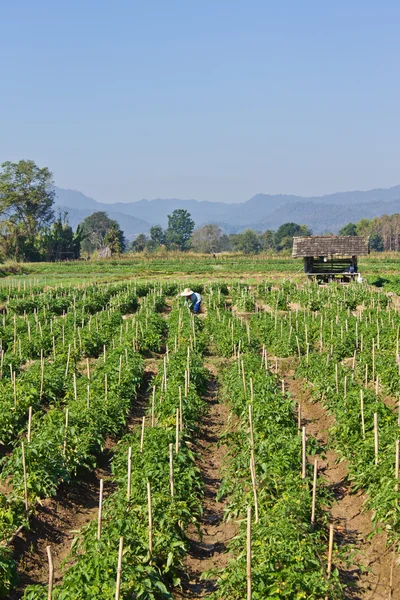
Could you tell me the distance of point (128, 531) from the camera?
22.5 ft

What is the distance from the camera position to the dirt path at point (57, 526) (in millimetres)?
7625

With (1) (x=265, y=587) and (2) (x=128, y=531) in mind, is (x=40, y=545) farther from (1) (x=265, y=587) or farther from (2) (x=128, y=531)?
(1) (x=265, y=587)

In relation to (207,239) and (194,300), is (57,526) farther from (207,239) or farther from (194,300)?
(207,239)

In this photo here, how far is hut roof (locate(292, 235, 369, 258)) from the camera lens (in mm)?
36812

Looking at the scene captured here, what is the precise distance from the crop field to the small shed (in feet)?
62.2

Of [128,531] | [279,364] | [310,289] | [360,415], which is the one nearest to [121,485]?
[128,531]

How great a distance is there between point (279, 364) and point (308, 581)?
11.9 m

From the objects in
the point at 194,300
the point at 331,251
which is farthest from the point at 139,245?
the point at 194,300

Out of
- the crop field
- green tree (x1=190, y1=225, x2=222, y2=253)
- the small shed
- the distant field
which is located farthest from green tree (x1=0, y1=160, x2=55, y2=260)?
green tree (x1=190, y1=225, x2=222, y2=253)

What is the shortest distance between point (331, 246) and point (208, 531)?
2960 centimetres

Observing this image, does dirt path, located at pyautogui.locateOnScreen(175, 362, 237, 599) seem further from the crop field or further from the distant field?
the distant field

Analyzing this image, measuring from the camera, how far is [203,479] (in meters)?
10.4

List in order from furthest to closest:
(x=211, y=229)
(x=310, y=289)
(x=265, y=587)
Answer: (x=211, y=229) < (x=310, y=289) < (x=265, y=587)

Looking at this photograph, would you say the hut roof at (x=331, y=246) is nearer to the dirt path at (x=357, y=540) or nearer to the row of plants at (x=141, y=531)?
the dirt path at (x=357, y=540)
